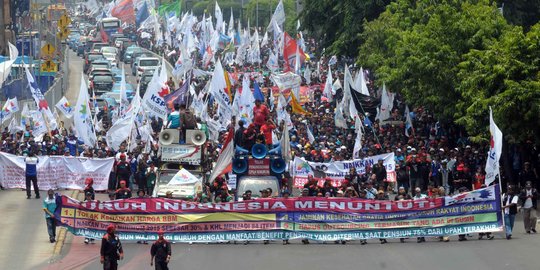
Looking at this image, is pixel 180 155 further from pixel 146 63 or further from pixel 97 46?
pixel 97 46

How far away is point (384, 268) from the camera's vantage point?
76.4 feet

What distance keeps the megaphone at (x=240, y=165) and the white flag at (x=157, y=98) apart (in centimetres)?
862

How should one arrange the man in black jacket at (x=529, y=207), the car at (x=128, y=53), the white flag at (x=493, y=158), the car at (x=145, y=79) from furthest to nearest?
the car at (x=128, y=53)
the car at (x=145, y=79)
the man in black jacket at (x=529, y=207)
the white flag at (x=493, y=158)

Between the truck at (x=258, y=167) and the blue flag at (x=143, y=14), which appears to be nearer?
the truck at (x=258, y=167)

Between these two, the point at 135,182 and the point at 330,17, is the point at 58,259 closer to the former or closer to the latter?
the point at 135,182

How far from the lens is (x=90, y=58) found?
253 ft

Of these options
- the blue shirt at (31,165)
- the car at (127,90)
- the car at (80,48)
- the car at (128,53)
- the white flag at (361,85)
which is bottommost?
the blue shirt at (31,165)

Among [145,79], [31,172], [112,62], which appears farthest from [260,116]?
[112,62]

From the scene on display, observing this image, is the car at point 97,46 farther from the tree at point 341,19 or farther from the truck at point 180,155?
the truck at point 180,155

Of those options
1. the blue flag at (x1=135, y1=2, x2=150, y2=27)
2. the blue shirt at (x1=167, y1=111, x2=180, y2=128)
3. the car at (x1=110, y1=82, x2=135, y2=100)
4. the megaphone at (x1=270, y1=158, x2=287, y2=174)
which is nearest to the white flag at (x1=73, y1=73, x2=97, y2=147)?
the blue shirt at (x1=167, y1=111, x2=180, y2=128)

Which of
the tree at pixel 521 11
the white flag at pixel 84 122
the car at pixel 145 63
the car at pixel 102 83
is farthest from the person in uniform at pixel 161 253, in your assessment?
the car at pixel 145 63

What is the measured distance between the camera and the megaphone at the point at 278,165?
30406 mm

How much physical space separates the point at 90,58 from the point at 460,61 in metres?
42.6

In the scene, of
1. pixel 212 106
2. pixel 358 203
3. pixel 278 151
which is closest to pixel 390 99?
pixel 212 106
